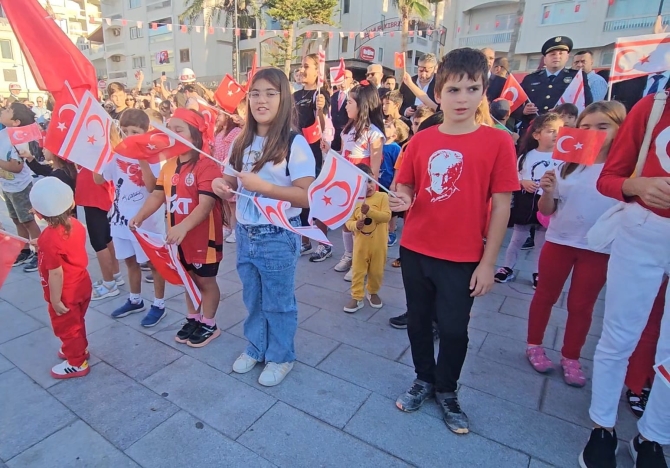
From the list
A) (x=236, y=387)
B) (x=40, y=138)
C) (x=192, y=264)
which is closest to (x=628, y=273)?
(x=236, y=387)

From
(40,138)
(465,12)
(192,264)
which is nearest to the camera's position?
(192,264)

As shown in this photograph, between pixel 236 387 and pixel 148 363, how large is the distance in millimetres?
682

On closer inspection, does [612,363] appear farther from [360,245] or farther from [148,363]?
[148,363]

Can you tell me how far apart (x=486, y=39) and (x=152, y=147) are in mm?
27304

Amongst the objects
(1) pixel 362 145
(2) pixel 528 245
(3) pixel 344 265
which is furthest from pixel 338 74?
(2) pixel 528 245

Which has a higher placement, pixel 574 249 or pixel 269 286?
pixel 574 249

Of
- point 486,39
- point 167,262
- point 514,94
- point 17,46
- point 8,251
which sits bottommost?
point 167,262

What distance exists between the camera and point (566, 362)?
8.53 feet

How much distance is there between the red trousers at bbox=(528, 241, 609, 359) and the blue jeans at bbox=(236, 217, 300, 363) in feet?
5.39

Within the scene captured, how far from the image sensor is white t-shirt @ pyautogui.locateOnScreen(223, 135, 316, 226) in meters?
2.21

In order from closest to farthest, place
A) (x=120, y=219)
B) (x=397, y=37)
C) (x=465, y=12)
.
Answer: (x=120, y=219)
(x=465, y=12)
(x=397, y=37)

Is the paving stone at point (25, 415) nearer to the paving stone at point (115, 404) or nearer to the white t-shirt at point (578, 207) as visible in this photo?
the paving stone at point (115, 404)

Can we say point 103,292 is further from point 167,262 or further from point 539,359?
point 539,359

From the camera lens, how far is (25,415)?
2182mm
